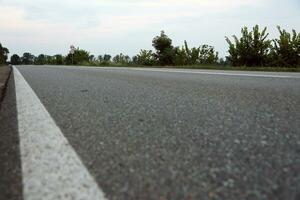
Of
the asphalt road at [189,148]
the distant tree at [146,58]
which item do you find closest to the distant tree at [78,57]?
the distant tree at [146,58]

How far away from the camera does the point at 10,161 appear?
1.67m

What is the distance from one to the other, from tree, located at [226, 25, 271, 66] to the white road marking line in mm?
15105

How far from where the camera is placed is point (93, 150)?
6.01 ft

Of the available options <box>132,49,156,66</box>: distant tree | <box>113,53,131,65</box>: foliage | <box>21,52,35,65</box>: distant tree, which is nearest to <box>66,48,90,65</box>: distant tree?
<box>113,53,131,65</box>: foliage

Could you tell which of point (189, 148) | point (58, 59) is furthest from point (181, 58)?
point (58, 59)

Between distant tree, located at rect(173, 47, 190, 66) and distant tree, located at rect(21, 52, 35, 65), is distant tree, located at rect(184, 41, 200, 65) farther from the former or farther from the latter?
distant tree, located at rect(21, 52, 35, 65)

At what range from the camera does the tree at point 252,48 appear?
53.7ft

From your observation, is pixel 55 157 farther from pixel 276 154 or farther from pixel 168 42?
pixel 168 42

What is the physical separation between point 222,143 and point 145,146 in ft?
1.23

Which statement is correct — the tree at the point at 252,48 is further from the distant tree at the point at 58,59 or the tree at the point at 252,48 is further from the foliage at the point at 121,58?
the distant tree at the point at 58,59

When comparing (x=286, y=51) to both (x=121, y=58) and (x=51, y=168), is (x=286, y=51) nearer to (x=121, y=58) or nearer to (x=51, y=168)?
(x=51, y=168)

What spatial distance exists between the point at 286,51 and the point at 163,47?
44.6 feet

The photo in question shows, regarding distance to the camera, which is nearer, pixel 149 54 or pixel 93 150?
pixel 93 150

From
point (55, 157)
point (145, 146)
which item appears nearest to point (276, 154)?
point (145, 146)
